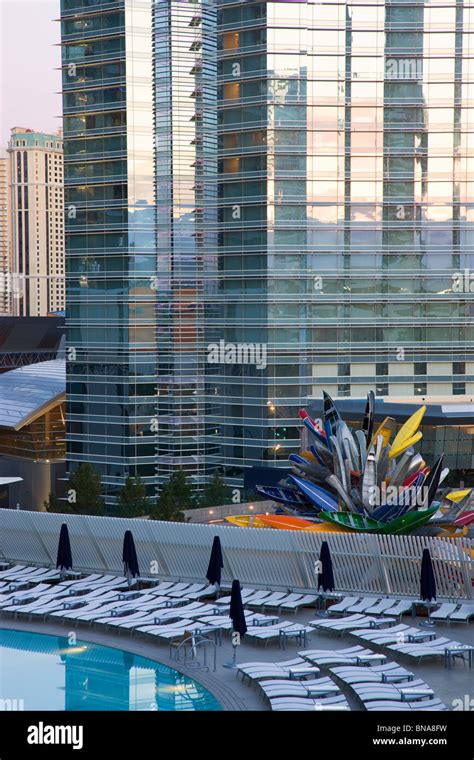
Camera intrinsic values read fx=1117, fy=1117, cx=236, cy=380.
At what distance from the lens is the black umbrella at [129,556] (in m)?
23.8

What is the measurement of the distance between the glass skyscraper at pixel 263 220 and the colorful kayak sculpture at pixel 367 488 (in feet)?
59.3

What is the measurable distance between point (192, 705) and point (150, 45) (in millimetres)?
36813

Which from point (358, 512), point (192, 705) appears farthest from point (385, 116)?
point (192, 705)

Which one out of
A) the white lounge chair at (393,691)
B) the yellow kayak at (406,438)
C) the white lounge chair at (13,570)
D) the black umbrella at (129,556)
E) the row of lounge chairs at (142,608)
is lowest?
the white lounge chair at (13,570)

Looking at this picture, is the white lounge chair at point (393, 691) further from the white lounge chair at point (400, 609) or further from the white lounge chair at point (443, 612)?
the white lounge chair at point (400, 609)

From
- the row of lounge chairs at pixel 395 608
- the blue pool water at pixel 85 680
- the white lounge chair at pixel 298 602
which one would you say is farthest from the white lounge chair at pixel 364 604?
the blue pool water at pixel 85 680

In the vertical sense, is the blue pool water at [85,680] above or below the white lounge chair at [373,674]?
below

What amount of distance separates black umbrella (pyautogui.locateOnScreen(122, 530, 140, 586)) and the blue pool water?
11.0ft

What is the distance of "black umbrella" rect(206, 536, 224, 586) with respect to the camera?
22.7 m

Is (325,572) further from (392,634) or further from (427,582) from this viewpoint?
(392,634)

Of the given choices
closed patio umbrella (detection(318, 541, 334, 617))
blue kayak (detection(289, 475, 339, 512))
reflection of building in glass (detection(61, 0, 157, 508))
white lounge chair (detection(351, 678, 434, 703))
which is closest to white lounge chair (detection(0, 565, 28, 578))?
blue kayak (detection(289, 475, 339, 512))

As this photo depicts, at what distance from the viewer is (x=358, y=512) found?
26188mm

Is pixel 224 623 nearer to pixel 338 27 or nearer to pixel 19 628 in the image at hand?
pixel 19 628

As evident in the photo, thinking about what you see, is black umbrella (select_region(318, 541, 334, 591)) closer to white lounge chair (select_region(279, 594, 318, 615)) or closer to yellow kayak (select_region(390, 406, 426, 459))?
white lounge chair (select_region(279, 594, 318, 615))
